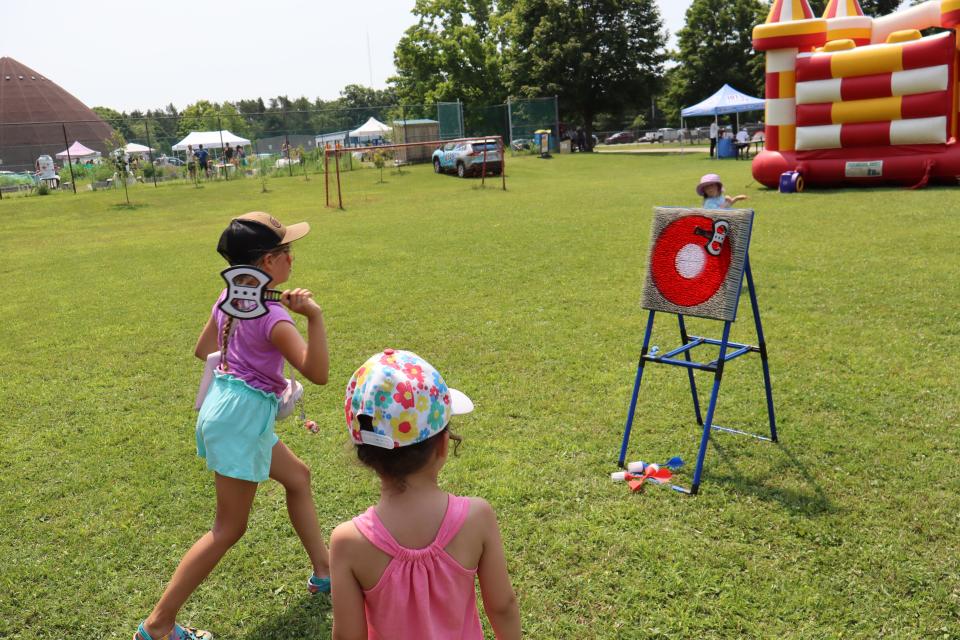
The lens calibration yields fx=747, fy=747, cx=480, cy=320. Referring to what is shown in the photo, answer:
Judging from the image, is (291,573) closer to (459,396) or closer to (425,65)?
(459,396)

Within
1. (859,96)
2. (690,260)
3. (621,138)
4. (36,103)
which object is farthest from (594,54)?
(36,103)

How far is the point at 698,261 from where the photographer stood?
4.34m

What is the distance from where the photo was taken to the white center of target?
14.2ft

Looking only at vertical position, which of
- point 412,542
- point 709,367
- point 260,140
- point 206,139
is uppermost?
point 260,140

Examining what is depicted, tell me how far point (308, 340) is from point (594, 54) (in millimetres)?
47331

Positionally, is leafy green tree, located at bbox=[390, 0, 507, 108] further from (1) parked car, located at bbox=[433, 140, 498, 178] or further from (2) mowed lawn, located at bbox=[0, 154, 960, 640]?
(2) mowed lawn, located at bbox=[0, 154, 960, 640]

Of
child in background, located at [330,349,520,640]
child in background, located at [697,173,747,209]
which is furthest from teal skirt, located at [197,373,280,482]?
child in background, located at [697,173,747,209]

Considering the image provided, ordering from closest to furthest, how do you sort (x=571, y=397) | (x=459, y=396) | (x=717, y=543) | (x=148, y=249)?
(x=459, y=396), (x=717, y=543), (x=571, y=397), (x=148, y=249)

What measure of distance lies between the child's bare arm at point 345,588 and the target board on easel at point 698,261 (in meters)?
2.84

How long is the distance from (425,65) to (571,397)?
4916 cm

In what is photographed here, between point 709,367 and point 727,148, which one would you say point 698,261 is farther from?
point 727,148

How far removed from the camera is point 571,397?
5672mm

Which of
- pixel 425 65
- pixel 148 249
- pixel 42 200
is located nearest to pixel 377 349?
pixel 148 249

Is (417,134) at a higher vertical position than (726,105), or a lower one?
lower
